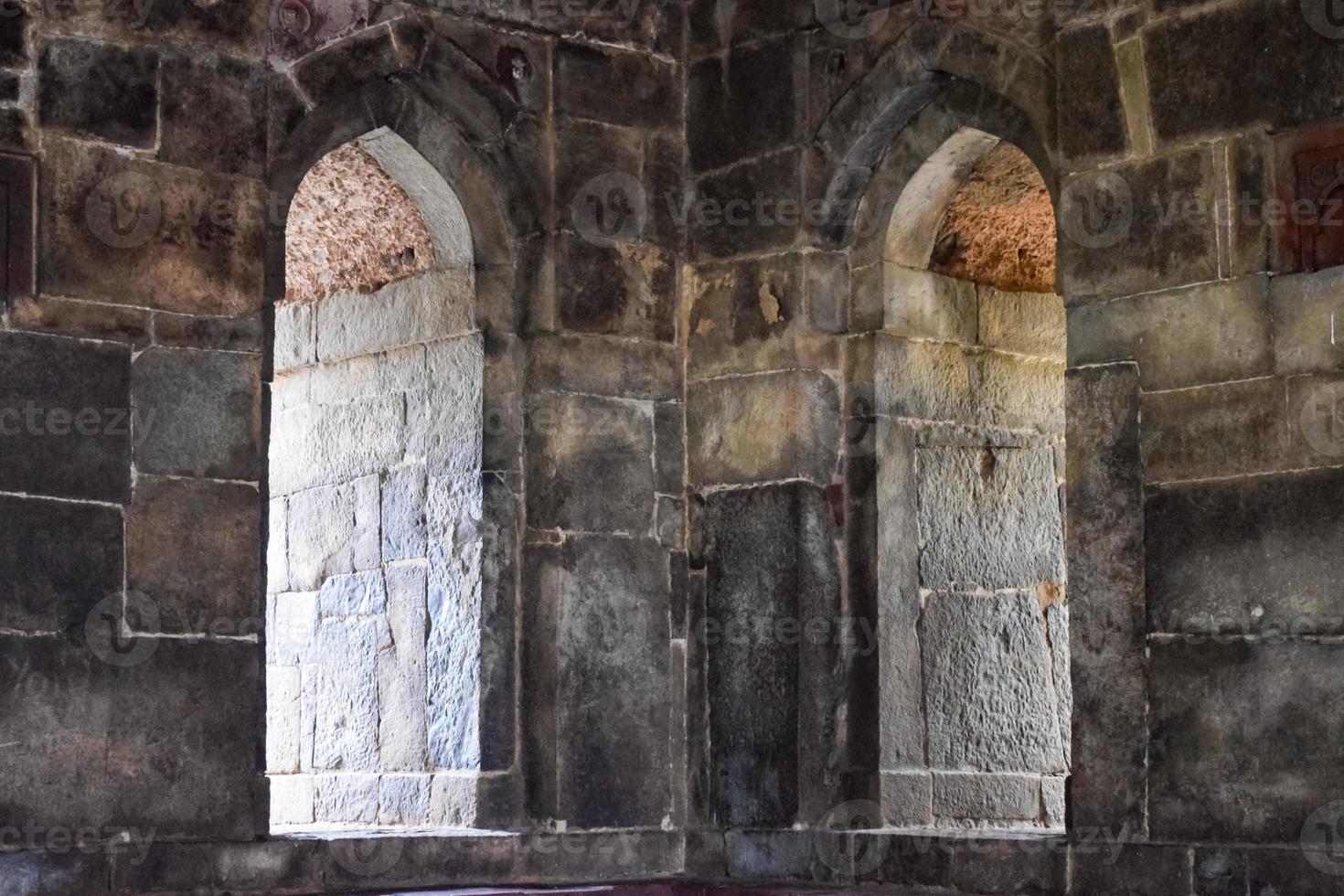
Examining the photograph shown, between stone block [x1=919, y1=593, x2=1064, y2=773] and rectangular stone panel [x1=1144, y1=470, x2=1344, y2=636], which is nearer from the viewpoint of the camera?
rectangular stone panel [x1=1144, y1=470, x2=1344, y2=636]

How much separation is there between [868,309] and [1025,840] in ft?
5.81

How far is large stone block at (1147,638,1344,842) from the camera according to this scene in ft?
16.2

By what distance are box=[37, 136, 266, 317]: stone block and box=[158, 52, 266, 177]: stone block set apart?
5cm

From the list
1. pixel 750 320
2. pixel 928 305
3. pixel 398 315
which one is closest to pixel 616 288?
pixel 750 320

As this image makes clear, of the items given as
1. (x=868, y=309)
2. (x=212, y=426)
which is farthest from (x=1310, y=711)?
(x=212, y=426)

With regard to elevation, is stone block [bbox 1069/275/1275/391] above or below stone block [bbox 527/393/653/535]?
above

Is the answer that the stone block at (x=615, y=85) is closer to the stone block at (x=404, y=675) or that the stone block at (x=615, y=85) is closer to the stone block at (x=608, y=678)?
the stone block at (x=608, y=678)

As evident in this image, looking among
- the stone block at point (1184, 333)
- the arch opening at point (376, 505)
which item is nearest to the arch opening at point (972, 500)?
the stone block at point (1184, 333)

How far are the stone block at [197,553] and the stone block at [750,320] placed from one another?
170 cm

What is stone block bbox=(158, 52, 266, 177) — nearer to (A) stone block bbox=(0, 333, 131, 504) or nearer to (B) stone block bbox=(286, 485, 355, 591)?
(A) stone block bbox=(0, 333, 131, 504)

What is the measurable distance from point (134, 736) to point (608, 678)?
5.24 ft

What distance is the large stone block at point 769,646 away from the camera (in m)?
6.26

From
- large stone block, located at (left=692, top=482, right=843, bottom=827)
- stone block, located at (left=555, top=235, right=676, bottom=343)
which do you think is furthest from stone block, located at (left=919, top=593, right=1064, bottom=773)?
stone block, located at (left=555, top=235, right=676, bottom=343)

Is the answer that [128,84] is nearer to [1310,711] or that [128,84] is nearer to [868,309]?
[868,309]
